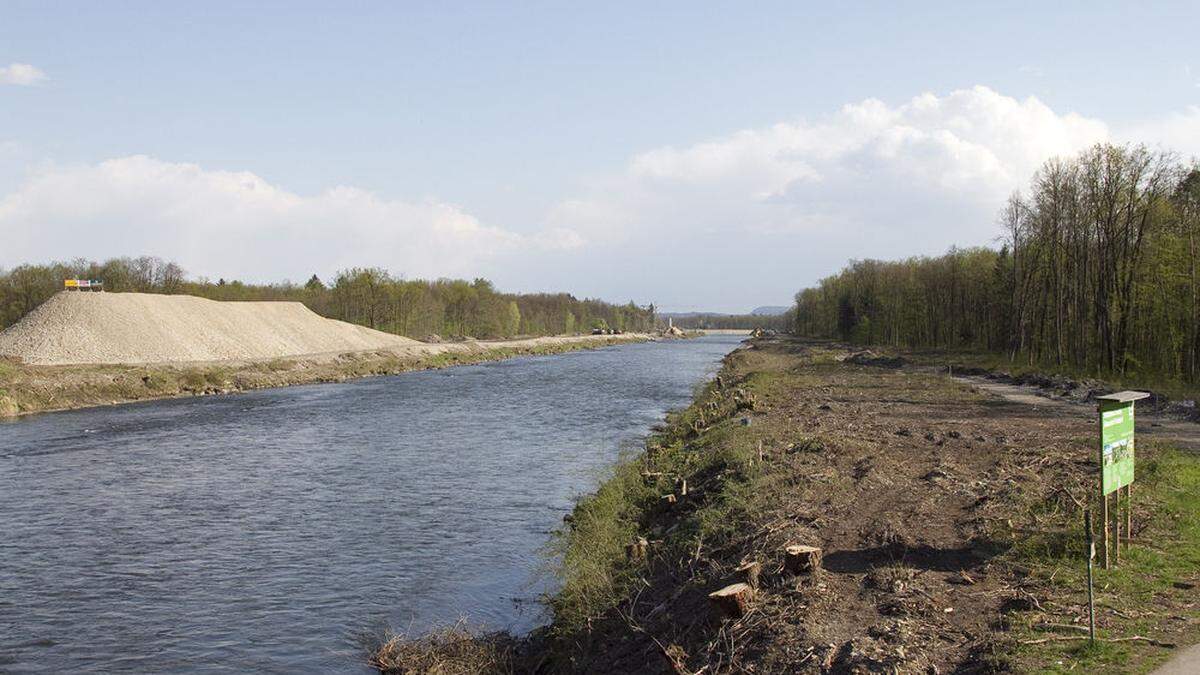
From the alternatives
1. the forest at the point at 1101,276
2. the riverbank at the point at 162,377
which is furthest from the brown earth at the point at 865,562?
the riverbank at the point at 162,377

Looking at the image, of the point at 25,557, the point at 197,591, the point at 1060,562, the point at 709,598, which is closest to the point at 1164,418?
the point at 1060,562

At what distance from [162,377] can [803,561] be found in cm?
5367

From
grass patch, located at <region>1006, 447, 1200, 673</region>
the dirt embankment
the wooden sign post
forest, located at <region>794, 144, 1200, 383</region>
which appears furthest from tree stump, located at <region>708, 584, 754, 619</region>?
the dirt embankment

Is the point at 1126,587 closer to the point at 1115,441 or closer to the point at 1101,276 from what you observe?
the point at 1115,441

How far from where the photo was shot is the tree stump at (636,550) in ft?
45.9

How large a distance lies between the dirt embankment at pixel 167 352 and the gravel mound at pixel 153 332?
88 mm

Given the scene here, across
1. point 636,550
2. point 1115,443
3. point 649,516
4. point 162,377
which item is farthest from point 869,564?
point 162,377

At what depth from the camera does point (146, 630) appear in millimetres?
12906

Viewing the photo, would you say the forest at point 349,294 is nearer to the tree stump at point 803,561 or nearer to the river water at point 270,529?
the river water at point 270,529

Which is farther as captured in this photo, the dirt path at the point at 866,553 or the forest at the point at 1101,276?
the forest at the point at 1101,276

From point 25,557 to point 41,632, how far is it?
529 cm

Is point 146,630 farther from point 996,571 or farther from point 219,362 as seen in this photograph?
point 219,362

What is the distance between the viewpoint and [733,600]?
383 inches

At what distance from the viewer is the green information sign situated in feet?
29.5
